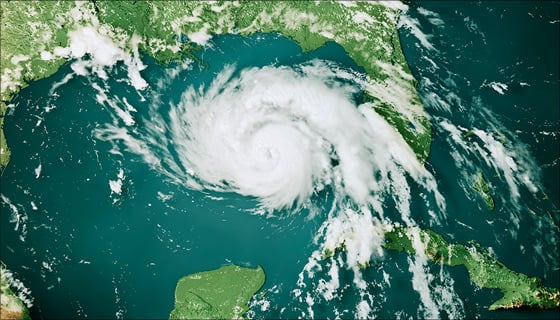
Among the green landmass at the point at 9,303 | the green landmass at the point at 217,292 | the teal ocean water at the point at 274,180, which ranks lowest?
the green landmass at the point at 9,303

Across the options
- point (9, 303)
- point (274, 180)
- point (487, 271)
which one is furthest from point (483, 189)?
point (9, 303)

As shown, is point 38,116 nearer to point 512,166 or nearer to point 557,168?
point 512,166

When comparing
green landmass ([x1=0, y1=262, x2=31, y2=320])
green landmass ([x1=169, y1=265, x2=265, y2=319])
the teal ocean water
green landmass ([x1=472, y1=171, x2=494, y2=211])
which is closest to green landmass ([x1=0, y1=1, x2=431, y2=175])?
the teal ocean water

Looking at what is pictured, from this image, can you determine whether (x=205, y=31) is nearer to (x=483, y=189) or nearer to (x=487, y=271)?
(x=483, y=189)

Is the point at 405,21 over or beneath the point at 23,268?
over

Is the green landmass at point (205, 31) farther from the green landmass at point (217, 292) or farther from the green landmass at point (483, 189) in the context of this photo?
the green landmass at point (217, 292)

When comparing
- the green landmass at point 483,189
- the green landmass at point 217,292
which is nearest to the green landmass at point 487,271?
the green landmass at point 483,189

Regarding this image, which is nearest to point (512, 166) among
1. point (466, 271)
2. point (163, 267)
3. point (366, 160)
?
point (466, 271)

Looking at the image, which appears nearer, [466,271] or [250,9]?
[466,271]
